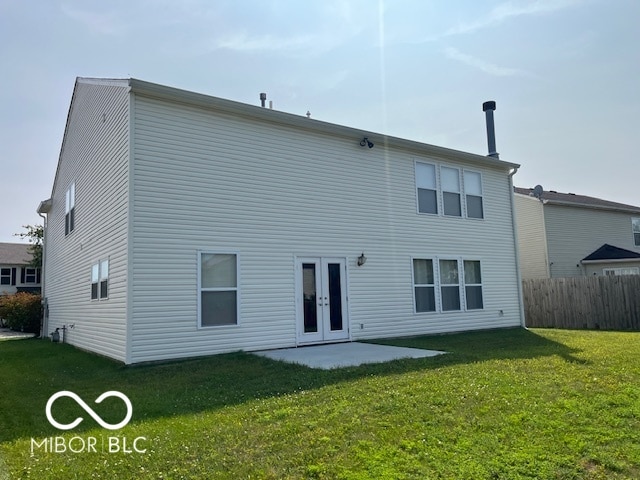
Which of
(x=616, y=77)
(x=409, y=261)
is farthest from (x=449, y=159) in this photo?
(x=616, y=77)

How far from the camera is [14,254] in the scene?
1404 inches

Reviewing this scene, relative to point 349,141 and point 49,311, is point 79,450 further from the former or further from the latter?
point 49,311

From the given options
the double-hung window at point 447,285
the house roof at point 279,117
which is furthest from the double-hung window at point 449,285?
the house roof at point 279,117

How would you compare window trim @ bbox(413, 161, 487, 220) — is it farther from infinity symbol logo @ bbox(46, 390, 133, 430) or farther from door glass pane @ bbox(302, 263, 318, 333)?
infinity symbol logo @ bbox(46, 390, 133, 430)

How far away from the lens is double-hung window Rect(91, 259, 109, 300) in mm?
10030

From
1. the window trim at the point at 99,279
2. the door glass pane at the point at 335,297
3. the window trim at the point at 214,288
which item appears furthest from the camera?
the door glass pane at the point at 335,297

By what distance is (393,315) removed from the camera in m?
11.9

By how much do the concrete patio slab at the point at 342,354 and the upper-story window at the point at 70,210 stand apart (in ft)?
→ 27.1

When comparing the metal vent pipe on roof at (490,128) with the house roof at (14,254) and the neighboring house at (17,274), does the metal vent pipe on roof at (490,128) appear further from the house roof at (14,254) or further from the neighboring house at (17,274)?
the house roof at (14,254)

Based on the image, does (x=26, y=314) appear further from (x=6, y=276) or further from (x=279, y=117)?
(x=6, y=276)

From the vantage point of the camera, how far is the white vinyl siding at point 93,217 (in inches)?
357

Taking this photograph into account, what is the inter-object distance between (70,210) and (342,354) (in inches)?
406

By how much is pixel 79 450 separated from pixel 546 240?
21022 millimetres

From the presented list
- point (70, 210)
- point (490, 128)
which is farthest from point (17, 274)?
point (490, 128)
